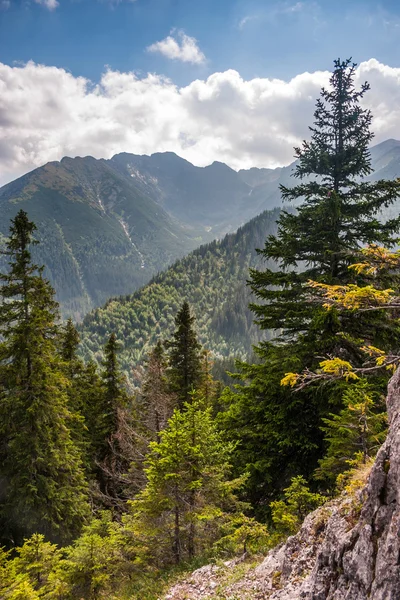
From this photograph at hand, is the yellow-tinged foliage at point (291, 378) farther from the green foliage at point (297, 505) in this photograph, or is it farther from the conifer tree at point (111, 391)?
the conifer tree at point (111, 391)

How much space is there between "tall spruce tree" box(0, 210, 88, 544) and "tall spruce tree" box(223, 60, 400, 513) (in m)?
9.13

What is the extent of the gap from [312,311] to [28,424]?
1397 cm

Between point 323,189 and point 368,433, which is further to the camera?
point 323,189

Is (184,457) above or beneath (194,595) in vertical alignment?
above

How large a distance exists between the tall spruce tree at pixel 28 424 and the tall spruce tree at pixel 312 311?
359 inches

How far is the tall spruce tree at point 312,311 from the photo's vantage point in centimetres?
1120

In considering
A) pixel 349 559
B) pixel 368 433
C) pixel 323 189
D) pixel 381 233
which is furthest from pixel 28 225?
pixel 349 559

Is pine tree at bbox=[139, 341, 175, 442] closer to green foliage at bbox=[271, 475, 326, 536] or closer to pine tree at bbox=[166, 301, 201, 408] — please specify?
pine tree at bbox=[166, 301, 201, 408]

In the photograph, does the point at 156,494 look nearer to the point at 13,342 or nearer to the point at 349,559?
the point at 349,559

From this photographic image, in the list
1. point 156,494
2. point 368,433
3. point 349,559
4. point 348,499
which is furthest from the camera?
point 156,494

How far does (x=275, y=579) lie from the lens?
644 centimetres

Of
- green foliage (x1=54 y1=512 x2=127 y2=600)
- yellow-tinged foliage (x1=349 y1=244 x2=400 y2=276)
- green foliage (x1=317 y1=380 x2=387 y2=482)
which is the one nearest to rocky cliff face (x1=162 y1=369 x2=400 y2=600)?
yellow-tinged foliage (x1=349 y1=244 x2=400 y2=276)

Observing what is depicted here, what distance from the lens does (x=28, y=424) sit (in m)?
16.3

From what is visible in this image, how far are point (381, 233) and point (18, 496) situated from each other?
18980 millimetres
